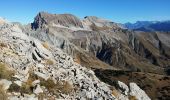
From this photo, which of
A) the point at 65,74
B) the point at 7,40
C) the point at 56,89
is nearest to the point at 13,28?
the point at 7,40

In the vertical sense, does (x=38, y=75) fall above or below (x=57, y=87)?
above

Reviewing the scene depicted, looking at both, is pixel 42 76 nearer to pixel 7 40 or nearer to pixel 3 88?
pixel 3 88

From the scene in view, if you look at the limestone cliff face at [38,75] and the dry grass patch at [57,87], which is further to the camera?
the dry grass patch at [57,87]

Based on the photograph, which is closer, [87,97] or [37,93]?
[37,93]

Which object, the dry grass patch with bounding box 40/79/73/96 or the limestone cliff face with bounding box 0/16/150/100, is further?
the dry grass patch with bounding box 40/79/73/96

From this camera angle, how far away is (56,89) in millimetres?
39531

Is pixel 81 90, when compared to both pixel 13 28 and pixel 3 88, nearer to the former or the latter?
pixel 3 88

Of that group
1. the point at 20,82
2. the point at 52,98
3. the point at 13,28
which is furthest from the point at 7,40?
the point at 52,98

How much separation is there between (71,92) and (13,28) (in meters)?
19.7

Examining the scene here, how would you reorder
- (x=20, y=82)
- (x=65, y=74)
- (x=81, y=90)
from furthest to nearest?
(x=65, y=74), (x=81, y=90), (x=20, y=82)

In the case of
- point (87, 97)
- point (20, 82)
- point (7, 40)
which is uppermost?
point (7, 40)

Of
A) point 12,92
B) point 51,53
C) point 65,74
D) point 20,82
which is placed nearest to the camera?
point 12,92

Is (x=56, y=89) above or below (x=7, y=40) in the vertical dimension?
below

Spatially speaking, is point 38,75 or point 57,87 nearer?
point 57,87
